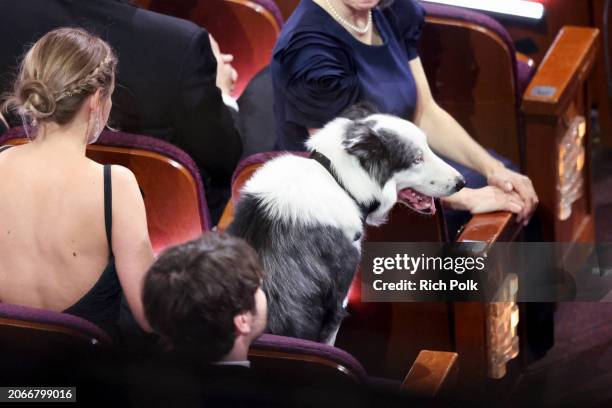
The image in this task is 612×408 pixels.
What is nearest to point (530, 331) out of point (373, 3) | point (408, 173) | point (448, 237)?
point (448, 237)

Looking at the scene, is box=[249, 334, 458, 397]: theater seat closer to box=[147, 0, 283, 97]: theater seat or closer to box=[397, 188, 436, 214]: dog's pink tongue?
box=[397, 188, 436, 214]: dog's pink tongue

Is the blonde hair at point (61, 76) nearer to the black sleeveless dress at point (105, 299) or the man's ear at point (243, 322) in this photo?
the black sleeveless dress at point (105, 299)

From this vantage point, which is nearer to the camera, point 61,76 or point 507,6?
point 61,76

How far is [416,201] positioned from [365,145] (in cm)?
14

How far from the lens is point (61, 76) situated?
174 cm

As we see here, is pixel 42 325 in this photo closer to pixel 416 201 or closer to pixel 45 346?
pixel 45 346

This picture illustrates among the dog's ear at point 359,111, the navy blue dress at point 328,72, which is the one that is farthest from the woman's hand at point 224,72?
the dog's ear at point 359,111

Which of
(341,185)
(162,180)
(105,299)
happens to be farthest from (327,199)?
(105,299)

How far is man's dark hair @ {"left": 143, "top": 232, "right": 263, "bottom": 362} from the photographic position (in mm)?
1770

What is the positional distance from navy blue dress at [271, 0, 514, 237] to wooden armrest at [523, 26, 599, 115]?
0.90 feet

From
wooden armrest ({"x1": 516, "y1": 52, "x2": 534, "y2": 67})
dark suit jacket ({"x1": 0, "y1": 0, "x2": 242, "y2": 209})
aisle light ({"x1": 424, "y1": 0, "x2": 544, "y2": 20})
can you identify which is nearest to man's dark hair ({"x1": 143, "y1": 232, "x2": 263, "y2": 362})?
dark suit jacket ({"x1": 0, "y1": 0, "x2": 242, "y2": 209})

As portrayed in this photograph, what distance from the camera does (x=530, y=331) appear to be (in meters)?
2.20

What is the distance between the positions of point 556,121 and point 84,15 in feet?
2.80

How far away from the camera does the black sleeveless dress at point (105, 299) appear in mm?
1826
